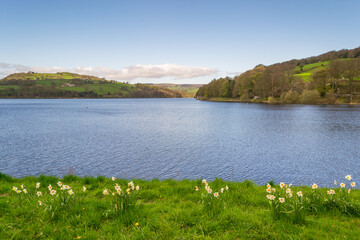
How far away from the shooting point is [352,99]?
73.4 m

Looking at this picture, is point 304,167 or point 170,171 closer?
point 170,171

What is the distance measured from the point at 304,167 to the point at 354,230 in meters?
11.6

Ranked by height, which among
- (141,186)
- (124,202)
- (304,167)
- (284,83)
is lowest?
(304,167)

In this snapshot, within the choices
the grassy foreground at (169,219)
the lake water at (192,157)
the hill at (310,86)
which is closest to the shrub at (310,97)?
the hill at (310,86)

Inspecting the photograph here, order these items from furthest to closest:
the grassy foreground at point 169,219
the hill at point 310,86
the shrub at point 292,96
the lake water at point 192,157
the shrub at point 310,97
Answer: the shrub at point 292,96, the shrub at point 310,97, the hill at point 310,86, the lake water at point 192,157, the grassy foreground at point 169,219

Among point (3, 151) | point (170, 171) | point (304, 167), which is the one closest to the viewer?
point (170, 171)

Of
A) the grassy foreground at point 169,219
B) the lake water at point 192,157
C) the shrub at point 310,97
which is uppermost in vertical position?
the shrub at point 310,97

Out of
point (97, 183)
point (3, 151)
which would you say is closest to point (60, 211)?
point (97, 183)

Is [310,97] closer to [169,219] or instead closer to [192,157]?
[192,157]

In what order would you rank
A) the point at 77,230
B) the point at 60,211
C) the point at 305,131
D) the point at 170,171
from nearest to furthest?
the point at 77,230 → the point at 60,211 → the point at 170,171 → the point at 305,131

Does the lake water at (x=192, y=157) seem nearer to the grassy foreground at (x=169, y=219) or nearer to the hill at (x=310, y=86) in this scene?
the grassy foreground at (x=169, y=219)

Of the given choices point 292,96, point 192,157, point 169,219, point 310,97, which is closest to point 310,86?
point 310,97

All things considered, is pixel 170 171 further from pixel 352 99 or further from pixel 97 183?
pixel 352 99

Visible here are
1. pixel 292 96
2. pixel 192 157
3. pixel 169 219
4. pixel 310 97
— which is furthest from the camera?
pixel 292 96
